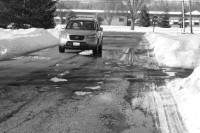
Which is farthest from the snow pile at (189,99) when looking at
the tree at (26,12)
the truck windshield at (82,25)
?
the tree at (26,12)

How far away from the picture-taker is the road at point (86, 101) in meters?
4.53

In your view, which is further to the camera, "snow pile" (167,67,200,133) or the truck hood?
the truck hood

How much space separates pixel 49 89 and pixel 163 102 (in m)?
2.48

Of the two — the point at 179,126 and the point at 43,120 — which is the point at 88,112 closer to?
the point at 43,120

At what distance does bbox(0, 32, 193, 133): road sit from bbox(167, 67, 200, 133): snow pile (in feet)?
0.39

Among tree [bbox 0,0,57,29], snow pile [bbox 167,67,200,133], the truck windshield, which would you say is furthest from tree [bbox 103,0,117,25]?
snow pile [bbox 167,67,200,133]

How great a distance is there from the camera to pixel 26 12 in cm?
3747

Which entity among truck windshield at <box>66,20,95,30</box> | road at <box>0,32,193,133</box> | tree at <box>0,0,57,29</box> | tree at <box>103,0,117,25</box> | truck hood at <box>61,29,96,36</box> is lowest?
road at <box>0,32,193,133</box>

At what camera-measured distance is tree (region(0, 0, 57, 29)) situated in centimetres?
3653

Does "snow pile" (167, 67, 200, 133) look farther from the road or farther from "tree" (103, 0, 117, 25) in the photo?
"tree" (103, 0, 117, 25)

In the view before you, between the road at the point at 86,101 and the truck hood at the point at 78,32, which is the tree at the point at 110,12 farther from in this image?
the road at the point at 86,101

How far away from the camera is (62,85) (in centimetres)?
739

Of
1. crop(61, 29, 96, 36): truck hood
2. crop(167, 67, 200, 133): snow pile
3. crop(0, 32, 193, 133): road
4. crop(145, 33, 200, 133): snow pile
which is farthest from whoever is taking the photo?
crop(61, 29, 96, 36): truck hood

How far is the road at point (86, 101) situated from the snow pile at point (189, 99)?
0.12m
